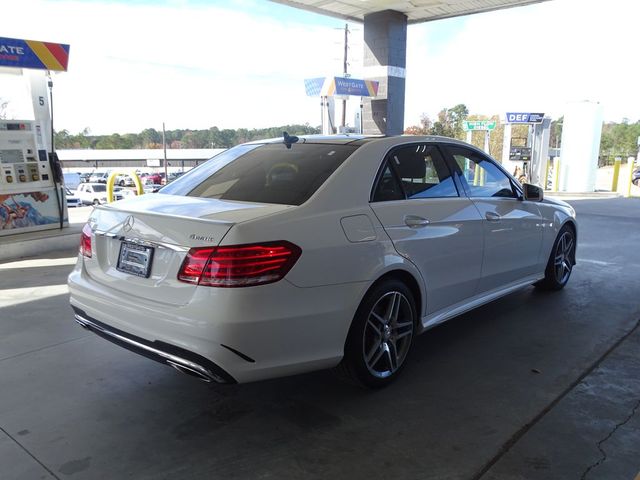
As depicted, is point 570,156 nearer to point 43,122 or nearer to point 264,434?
point 43,122

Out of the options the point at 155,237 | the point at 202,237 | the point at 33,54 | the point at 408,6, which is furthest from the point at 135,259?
the point at 408,6

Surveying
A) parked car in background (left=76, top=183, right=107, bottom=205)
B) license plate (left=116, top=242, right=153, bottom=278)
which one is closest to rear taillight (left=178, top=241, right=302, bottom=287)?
license plate (left=116, top=242, right=153, bottom=278)

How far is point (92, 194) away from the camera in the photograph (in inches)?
1391

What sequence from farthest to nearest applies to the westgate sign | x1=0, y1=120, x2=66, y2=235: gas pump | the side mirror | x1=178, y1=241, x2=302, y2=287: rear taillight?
x1=0, y1=120, x2=66, y2=235: gas pump
the westgate sign
the side mirror
x1=178, y1=241, x2=302, y2=287: rear taillight

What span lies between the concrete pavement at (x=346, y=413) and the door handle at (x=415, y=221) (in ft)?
3.43

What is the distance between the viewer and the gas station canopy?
1495 centimetres

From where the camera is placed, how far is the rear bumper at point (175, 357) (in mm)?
2480

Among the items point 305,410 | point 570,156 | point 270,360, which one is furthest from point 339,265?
point 570,156

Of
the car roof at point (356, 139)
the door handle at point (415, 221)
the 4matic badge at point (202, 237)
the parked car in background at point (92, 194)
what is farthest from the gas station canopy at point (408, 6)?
the parked car in background at point (92, 194)

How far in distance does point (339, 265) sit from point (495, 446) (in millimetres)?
1240

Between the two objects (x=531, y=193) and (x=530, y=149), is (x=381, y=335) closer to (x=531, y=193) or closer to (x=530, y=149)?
(x=531, y=193)

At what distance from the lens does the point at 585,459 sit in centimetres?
249

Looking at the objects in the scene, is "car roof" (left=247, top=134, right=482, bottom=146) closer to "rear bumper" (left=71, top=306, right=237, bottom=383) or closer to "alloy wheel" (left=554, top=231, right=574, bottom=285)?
"rear bumper" (left=71, top=306, right=237, bottom=383)

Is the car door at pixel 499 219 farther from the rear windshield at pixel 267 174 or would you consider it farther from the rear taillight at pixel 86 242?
the rear taillight at pixel 86 242
